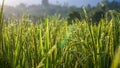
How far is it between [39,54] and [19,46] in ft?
0.91

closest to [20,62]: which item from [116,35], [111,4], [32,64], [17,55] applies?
[17,55]

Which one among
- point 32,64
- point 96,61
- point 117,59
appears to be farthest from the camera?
point 96,61

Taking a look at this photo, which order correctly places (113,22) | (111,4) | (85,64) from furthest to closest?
(111,4) → (113,22) → (85,64)

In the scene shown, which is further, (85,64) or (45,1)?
(45,1)

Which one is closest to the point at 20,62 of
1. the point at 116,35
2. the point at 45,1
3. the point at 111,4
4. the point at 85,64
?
the point at 85,64

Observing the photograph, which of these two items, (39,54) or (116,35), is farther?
(116,35)

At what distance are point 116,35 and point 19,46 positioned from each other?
2.30 feet

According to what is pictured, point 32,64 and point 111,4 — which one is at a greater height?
point 111,4

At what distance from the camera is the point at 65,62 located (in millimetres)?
1608

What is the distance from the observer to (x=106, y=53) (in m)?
1.82

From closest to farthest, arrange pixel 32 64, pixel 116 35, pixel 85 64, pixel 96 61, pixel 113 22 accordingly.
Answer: pixel 32 64, pixel 96 61, pixel 85 64, pixel 116 35, pixel 113 22

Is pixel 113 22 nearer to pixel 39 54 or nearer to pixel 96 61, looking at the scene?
pixel 96 61

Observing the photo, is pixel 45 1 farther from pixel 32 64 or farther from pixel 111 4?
pixel 32 64

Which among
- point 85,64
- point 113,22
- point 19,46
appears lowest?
point 85,64
